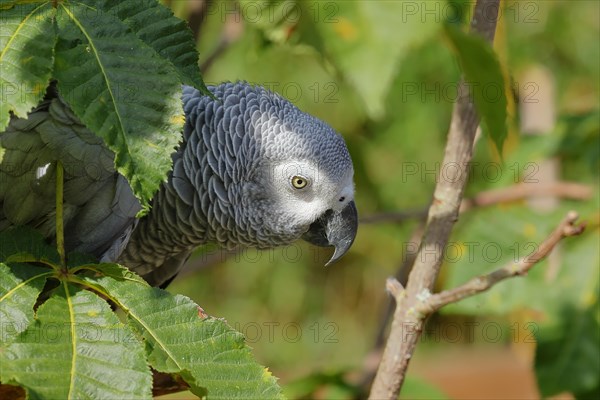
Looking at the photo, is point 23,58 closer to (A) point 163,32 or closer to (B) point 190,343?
(A) point 163,32

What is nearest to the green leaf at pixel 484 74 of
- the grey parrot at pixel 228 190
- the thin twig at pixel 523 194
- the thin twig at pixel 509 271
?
the thin twig at pixel 509 271

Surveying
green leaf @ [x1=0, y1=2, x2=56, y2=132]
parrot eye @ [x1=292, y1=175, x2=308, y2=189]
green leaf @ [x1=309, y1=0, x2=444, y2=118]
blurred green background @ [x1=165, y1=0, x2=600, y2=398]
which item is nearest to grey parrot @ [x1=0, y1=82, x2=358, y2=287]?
parrot eye @ [x1=292, y1=175, x2=308, y2=189]

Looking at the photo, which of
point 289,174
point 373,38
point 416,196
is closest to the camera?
point 373,38

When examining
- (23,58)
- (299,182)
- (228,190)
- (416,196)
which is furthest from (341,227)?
(416,196)

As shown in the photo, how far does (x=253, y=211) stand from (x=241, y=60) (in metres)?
2.46

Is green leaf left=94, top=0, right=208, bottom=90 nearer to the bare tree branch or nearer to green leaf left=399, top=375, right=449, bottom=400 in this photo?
the bare tree branch

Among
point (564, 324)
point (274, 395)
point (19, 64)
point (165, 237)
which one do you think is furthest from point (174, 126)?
point (564, 324)

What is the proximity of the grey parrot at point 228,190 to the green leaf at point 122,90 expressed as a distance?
51cm

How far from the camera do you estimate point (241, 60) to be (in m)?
4.10

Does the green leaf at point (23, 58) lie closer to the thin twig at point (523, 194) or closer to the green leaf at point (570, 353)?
the thin twig at point (523, 194)

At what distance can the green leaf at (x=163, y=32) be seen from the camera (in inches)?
43.8

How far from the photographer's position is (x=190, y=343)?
1.14 meters

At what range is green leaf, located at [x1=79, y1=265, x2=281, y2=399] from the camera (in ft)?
3.64

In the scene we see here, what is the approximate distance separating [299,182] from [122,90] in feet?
2.40
